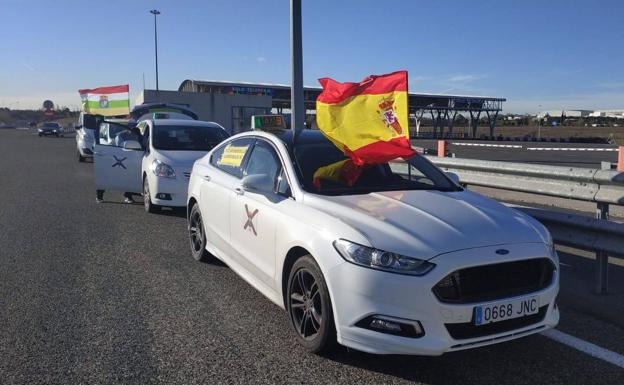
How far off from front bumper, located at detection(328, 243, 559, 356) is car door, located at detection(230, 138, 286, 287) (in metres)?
1.04

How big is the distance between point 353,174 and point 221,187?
1.52m

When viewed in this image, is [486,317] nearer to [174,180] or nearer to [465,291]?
[465,291]

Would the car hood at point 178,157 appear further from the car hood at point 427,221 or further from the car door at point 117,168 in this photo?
the car hood at point 427,221

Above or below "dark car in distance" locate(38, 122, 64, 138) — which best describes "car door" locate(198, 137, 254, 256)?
below

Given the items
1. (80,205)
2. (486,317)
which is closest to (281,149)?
(486,317)

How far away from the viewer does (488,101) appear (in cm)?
8038

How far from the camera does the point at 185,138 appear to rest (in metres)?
10.4

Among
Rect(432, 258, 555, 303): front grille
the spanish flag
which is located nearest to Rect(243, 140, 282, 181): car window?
the spanish flag

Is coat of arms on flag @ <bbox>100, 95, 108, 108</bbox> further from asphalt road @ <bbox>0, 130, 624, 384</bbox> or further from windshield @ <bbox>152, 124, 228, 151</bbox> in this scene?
asphalt road @ <bbox>0, 130, 624, 384</bbox>

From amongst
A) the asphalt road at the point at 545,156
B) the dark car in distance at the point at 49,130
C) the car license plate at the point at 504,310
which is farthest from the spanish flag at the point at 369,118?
the dark car in distance at the point at 49,130

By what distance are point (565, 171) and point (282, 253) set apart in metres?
3.96

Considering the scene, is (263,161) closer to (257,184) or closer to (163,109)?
(257,184)

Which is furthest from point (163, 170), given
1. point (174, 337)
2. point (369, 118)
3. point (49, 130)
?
point (49, 130)

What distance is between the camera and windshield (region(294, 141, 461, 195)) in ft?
15.0
